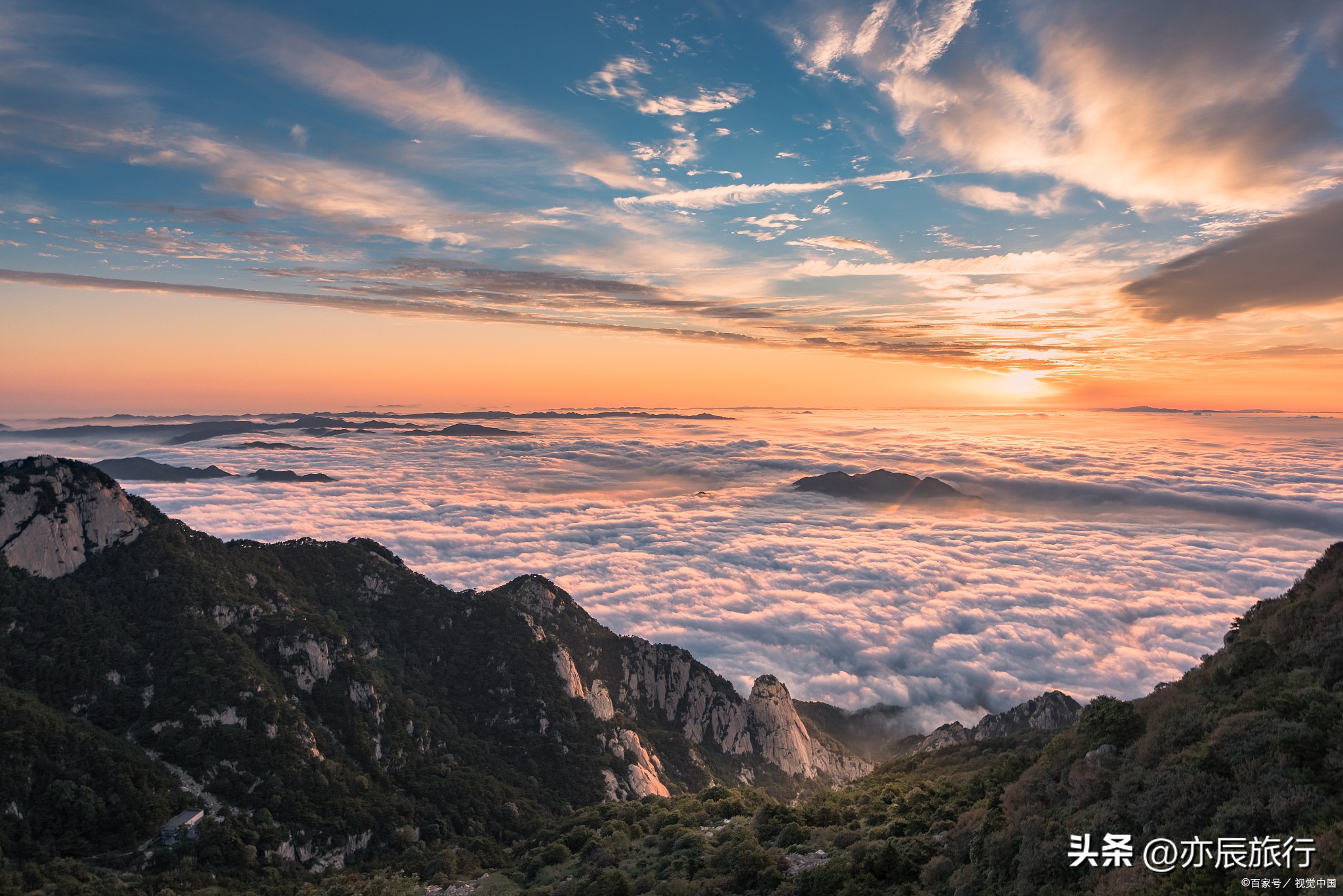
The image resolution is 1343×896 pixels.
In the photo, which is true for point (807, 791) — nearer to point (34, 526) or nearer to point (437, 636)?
point (437, 636)

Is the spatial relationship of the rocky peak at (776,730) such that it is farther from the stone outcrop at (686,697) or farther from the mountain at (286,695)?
the mountain at (286,695)

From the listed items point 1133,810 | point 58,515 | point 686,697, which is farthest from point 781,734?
point 58,515

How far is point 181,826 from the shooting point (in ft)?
203

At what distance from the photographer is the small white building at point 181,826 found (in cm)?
6081

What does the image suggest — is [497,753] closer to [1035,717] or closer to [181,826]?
[181,826]

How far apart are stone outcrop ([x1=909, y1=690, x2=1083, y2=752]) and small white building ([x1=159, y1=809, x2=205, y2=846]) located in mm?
113005

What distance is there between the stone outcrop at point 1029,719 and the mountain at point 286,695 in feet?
149

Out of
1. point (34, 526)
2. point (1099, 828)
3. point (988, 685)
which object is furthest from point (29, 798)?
point (988, 685)

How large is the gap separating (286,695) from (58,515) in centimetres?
4621

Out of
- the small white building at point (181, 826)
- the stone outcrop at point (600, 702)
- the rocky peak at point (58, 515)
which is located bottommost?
the stone outcrop at point (600, 702)

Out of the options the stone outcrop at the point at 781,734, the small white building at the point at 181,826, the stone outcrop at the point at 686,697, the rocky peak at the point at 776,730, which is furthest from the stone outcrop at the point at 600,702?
the small white building at the point at 181,826

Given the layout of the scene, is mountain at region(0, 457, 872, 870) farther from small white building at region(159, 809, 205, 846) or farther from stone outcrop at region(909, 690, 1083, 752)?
stone outcrop at region(909, 690, 1083, 752)

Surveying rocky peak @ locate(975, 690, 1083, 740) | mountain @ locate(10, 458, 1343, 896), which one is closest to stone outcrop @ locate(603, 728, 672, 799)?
mountain @ locate(10, 458, 1343, 896)

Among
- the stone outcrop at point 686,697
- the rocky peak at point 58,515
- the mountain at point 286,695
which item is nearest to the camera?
the mountain at point 286,695
